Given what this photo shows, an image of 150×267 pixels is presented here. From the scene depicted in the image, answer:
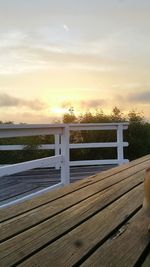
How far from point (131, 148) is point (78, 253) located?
924 centimetres

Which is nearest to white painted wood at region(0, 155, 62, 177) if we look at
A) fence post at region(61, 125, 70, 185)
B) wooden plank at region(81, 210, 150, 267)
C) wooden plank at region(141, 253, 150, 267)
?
fence post at region(61, 125, 70, 185)

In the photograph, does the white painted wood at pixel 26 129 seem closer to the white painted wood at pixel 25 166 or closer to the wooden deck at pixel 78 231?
the white painted wood at pixel 25 166

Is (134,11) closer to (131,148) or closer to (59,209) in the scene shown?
(131,148)

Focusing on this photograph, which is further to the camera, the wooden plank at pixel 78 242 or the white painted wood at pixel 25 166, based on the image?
the white painted wood at pixel 25 166

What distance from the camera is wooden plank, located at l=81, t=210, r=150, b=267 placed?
1.45 m

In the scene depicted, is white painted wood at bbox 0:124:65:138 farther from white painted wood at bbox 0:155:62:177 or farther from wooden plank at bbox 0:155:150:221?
wooden plank at bbox 0:155:150:221

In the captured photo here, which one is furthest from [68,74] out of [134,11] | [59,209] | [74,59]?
[59,209]

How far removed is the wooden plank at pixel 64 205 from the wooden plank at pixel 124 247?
310 mm

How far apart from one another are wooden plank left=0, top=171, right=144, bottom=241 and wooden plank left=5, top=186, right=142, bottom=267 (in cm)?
12

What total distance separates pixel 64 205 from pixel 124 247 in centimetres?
80

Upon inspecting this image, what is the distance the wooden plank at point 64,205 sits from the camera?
193 cm

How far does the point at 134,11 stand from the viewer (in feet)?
29.3

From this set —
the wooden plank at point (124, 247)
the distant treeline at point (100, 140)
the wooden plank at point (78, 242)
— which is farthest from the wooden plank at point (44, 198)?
the distant treeline at point (100, 140)

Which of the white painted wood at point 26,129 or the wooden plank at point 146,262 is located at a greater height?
the white painted wood at point 26,129
